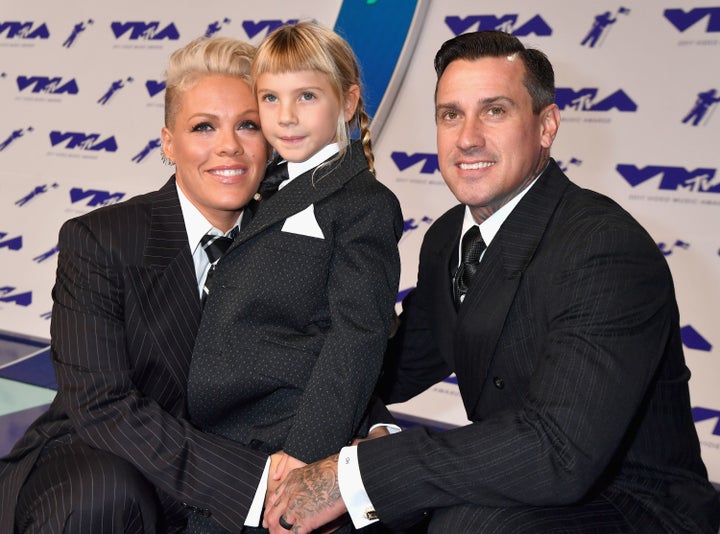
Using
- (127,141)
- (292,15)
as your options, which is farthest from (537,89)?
(127,141)

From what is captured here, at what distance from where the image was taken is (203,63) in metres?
2.28

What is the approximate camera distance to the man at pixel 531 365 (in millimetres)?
1765

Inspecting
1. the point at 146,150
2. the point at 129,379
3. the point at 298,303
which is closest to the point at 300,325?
the point at 298,303

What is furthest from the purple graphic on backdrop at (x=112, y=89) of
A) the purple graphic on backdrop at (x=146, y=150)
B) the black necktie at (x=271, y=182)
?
the black necktie at (x=271, y=182)

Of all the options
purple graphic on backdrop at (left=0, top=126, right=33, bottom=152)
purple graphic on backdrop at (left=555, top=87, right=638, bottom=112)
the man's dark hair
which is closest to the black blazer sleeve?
the man's dark hair

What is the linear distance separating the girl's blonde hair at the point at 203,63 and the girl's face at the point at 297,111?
0.25ft

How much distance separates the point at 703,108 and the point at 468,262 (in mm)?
2305

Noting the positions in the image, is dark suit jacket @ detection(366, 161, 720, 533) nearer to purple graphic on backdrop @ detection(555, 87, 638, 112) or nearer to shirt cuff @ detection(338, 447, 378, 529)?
shirt cuff @ detection(338, 447, 378, 529)

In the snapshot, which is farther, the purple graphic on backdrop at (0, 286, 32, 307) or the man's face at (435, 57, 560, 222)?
the purple graphic on backdrop at (0, 286, 32, 307)

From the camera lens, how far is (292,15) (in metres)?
5.17

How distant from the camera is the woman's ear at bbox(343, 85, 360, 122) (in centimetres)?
241

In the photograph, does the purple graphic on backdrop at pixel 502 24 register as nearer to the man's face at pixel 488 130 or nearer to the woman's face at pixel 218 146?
the man's face at pixel 488 130

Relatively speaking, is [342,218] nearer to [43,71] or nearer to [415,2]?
[415,2]

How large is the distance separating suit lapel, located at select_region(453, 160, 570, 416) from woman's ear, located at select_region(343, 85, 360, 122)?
22.5 inches
